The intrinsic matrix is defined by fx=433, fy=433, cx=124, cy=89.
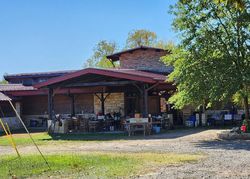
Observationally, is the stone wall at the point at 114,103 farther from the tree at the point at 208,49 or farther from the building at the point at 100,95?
the tree at the point at 208,49

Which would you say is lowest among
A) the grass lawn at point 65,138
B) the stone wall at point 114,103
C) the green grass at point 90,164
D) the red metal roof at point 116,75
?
the green grass at point 90,164

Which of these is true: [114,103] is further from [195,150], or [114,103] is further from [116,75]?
[195,150]

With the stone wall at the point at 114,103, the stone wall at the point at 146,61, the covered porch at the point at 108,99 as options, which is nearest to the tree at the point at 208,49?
the covered porch at the point at 108,99

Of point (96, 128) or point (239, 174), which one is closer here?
point (239, 174)

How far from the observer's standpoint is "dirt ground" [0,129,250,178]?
9562mm

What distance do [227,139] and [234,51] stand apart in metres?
3.65

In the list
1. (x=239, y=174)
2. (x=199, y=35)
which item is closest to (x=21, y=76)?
(x=199, y=35)

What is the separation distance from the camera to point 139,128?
69.1 feet

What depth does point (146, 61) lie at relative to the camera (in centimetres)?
2948

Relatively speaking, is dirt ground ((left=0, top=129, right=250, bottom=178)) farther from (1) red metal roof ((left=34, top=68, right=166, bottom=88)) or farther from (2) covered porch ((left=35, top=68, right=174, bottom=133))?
(2) covered porch ((left=35, top=68, right=174, bottom=133))

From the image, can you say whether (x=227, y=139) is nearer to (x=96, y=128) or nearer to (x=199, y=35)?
(x=199, y=35)

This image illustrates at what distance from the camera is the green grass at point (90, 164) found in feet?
33.3

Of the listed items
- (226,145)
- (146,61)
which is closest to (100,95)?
(146,61)

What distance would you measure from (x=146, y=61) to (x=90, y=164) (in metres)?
18.6
